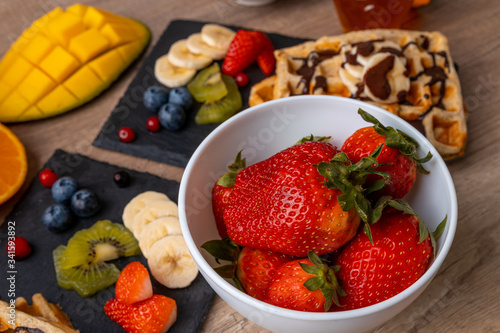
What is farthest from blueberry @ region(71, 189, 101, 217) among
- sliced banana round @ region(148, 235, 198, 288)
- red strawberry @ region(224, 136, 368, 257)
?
red strawberry @ region(224, 136, 368, 257)

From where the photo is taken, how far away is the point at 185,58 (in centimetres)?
166

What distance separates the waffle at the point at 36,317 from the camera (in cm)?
104

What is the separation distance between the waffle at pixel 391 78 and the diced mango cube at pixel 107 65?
537 mm

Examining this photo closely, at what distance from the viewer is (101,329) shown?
1125mm

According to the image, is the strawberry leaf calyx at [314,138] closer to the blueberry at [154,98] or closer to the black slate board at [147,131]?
the black slate board at [147,131]

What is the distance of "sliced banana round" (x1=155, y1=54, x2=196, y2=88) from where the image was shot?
5.34ft

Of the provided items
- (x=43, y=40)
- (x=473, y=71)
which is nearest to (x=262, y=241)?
(x=473, y=71)

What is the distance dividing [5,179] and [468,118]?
1361 mm

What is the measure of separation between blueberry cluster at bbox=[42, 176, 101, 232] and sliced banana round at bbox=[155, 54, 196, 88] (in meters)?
0.48

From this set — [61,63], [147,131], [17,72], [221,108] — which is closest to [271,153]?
[221,108]

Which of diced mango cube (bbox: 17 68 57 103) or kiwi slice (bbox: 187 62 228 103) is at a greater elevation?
diced mango cube (bbox: 17 68 57 103)

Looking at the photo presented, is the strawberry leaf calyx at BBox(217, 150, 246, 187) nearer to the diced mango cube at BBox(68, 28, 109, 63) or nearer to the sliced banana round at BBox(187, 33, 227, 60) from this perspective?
the sliced banana round at BBox(187, 33, 227, 60)

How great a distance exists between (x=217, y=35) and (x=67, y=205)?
2.57ft

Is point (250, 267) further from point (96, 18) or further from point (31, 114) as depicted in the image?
point (96, 18)
